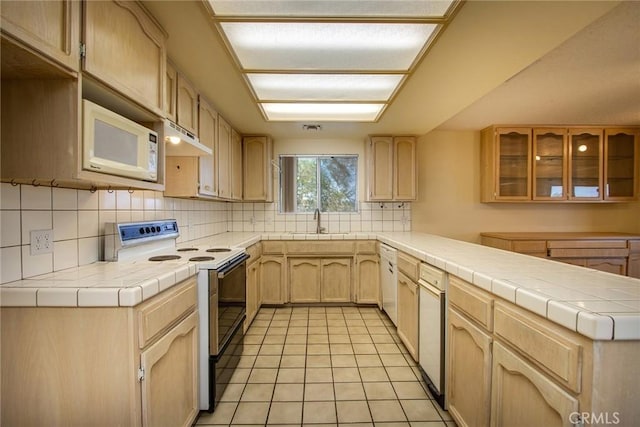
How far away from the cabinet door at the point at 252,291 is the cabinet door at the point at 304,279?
1.35 ft

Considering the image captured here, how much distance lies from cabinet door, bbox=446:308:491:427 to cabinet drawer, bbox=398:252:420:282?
1.65ft

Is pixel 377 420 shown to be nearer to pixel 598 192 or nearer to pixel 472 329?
pixel 472 329

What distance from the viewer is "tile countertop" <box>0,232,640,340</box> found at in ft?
2.79

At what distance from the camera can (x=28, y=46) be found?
875mm

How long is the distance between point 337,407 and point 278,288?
1.85 meters

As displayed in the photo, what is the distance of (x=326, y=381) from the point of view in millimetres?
2018

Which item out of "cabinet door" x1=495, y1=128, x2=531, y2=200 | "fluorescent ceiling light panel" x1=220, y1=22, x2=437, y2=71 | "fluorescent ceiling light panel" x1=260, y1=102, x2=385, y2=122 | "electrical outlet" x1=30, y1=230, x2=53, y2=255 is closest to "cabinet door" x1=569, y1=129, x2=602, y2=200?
"cabinet door" x1=495, y1=128, x2=531, y2=200

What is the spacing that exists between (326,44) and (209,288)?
1513mm

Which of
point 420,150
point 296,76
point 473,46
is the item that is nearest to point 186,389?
point 296,76

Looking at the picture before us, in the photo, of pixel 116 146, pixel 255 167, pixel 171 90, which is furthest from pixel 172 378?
pixel 255 167

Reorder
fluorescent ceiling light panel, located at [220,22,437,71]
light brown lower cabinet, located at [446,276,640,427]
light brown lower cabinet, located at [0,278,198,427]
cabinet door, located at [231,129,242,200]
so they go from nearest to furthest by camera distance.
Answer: light brown lower cabinet, located at [446,276,640,427], light brown lower cabinet, located at [0,278,198,427], fluorescent ceiling light panel, located at [220,22,437,71], cabinet door, located at [231,129,242,200]

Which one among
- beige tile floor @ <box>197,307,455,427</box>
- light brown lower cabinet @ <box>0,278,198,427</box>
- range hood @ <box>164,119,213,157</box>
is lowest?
beige tile floor @ <box>197,307,455,427</box>

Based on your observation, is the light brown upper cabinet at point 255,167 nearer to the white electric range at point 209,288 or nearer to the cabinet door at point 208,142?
the cabinet door at point 208,142

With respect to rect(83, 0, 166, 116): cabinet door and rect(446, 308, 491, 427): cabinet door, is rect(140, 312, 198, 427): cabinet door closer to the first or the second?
rect(83, 0, 166, 116): cabinet door
